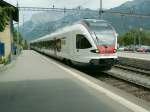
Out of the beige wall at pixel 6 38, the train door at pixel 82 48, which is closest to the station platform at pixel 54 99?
the train door at pixel 82 48

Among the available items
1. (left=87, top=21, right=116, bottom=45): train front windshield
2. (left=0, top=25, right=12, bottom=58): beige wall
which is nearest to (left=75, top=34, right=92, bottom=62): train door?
(left=87, top=21, right=116, bottom=45): train front windshield

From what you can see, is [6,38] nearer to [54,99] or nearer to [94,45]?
[94,45]

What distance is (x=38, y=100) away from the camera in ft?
33.5

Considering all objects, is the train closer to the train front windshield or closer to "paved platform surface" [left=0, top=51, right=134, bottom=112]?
the train front windshield

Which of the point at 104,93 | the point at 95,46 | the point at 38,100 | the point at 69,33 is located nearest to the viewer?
the point at 38,100

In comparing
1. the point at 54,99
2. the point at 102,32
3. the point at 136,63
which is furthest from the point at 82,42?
the point at 54,99

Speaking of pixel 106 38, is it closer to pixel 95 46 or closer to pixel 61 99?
pixel 95 46

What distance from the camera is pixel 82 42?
20.9 m

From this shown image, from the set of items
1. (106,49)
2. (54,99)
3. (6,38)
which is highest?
(6,38)

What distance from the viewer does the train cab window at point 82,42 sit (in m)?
20.3

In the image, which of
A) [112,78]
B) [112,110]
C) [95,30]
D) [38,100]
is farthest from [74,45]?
[112,110]

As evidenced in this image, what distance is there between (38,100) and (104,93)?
2.34m

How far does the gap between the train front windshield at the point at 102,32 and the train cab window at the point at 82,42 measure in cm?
52

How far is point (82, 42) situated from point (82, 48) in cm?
35
